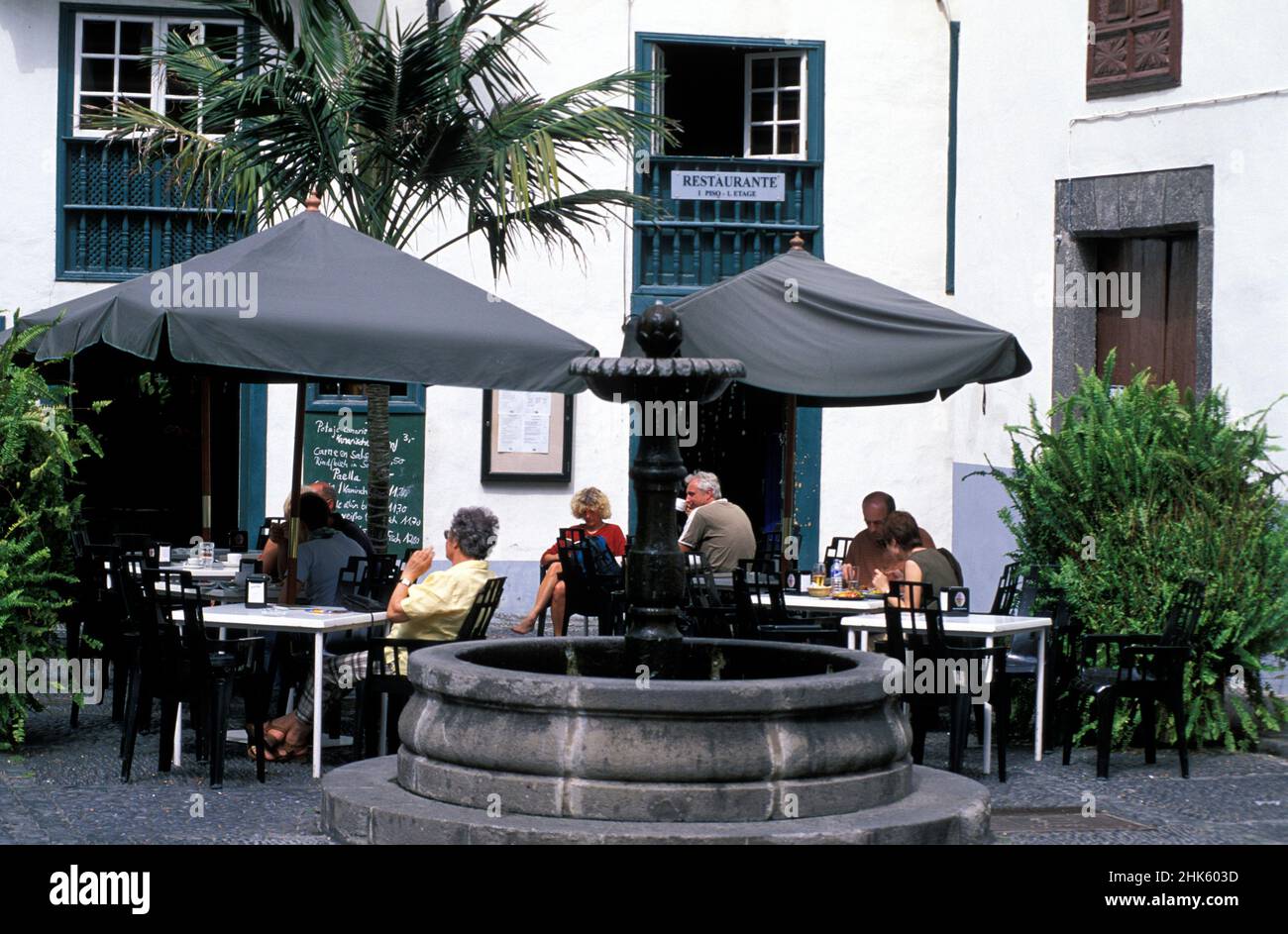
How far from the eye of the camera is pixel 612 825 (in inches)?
243

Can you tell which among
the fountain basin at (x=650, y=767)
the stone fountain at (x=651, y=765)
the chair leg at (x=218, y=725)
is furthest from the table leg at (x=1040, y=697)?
the chair leg at (x=218, y=725)

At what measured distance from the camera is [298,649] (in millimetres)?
10047

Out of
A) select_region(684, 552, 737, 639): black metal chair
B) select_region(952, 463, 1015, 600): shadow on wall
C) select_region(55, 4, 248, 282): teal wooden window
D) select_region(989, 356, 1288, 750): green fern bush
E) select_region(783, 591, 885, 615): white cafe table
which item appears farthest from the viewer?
select_region(55, 4, 248, 282): teal wooden window

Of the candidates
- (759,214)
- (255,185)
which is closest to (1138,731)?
(255,185)

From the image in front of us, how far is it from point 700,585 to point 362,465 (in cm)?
662

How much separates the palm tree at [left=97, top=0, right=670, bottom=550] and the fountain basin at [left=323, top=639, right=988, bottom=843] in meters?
6.60

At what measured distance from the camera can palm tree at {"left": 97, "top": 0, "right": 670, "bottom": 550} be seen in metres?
12.8

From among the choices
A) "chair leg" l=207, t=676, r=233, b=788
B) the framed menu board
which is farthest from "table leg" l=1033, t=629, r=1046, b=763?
the framed menu board

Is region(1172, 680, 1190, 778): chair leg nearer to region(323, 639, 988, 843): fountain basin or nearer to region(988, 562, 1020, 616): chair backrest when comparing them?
region(988, 562, 1020, 616): chair backrest

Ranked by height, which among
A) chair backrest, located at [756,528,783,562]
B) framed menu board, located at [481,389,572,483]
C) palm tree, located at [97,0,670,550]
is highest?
palm tree, located at [97,0,670,550]

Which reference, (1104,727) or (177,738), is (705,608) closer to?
(1104,727)

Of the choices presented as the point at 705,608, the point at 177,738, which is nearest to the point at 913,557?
the point at 705,608

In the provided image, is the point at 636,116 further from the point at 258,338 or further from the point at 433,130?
the point at 258,338

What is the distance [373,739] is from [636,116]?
6.75 m
